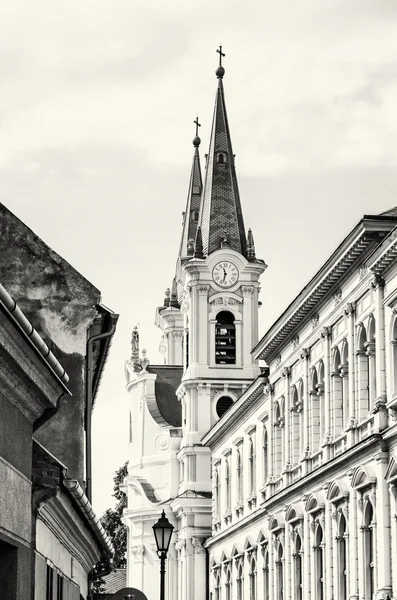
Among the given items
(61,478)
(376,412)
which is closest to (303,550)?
(376,412)

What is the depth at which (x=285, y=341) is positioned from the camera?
149ft

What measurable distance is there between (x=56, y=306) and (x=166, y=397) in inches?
2663

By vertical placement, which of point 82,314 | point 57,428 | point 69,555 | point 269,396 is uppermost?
point 269,396

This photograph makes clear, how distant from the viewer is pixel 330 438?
38.3m

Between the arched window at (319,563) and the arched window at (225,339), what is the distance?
37741 mm

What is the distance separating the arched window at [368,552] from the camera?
3397 cm

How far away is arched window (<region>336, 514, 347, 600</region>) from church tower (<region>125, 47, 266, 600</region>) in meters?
37.4

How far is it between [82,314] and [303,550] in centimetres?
2138

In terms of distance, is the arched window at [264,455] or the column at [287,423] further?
the arched window at [264,455]

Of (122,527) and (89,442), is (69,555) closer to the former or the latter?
(89,442)

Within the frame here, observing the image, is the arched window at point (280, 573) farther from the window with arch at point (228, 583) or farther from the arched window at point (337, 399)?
the window with arch at point (228, 583)

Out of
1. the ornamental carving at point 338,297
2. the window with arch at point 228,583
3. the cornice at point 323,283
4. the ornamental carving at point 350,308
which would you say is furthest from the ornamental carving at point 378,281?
the window with arch at point 228,583

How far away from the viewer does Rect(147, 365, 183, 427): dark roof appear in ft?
289

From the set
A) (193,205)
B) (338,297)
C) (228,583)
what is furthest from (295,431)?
(193,205)
